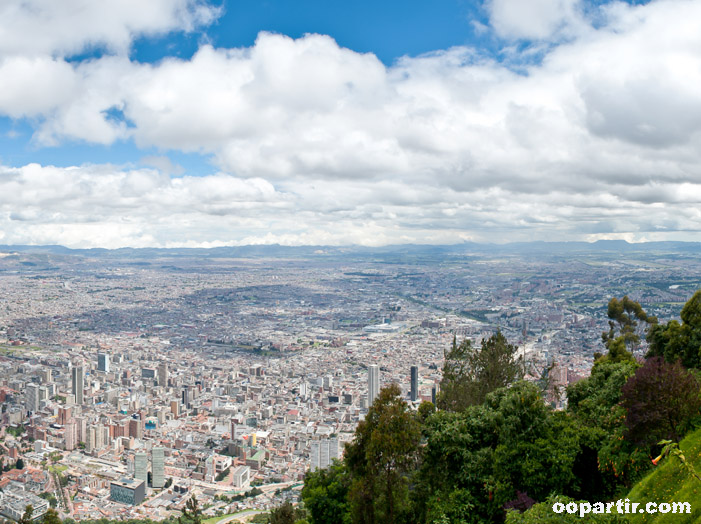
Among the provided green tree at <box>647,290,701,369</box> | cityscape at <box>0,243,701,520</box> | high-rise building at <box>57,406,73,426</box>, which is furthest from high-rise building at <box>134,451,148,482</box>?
green tree at <box>647,290,701,369</box>

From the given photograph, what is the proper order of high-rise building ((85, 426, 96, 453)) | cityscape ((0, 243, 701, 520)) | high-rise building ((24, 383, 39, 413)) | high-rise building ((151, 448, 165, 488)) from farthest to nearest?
high-rise building ((24, 383, 39, 413)), high-rise building ((85, 426, 96, 453)), cityscape ((0, 243, 701, 520)), high-rise building ((151, 448, 165, 488))

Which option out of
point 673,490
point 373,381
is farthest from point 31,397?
point 673,490

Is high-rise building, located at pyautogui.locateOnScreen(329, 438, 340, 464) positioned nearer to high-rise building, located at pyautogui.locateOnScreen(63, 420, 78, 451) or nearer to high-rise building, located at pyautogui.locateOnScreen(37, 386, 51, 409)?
high-rise building, located at pyautogui.locateOnScreen(63, 420, 78, 451)

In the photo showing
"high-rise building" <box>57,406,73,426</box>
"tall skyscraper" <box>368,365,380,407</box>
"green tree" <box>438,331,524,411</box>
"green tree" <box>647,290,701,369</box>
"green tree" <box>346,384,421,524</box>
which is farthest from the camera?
"tall skyscraper" <box>368,365,380,407</box>

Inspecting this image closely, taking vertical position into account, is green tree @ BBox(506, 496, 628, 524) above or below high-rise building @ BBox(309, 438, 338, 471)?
above

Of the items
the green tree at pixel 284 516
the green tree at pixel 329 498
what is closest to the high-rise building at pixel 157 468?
the green tree at pixel 284 516

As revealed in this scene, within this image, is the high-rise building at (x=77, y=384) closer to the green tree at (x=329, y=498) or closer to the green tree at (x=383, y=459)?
the green tree at (x=329, y=498)
